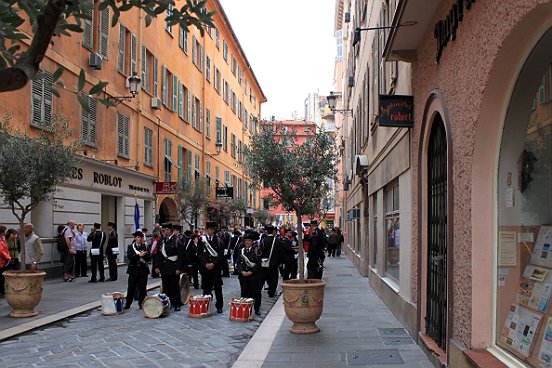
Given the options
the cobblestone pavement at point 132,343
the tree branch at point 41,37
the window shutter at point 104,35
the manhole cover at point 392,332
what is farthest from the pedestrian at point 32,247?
the tree branch at point 41,37

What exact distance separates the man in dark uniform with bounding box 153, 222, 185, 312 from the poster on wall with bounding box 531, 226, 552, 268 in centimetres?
816

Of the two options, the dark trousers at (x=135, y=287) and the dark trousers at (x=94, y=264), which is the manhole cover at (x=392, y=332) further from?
the dark trousers at (x=94, y=264)

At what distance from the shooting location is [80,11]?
435 cm

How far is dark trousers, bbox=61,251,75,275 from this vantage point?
1681 cm

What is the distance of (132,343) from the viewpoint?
8.48 m

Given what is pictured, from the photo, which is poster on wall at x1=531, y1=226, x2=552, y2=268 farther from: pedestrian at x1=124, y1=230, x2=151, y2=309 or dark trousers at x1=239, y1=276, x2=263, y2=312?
pedestrian at x1=124, y1=230, x2=151, y2=309

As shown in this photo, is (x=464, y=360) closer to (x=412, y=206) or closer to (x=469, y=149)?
(x=469, y=149)

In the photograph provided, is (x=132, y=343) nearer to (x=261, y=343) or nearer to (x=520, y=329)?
(x=261, y=343)

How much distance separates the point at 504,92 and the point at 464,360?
2.41 metres

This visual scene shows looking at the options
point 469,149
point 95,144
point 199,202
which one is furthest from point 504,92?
point 199,202

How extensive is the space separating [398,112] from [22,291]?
719 cm

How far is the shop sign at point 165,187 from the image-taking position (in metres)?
26.1

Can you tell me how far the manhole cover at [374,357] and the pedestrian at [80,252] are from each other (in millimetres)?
11686

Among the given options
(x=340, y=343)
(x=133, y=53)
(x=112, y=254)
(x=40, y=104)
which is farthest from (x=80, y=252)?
(x=340, y=343)
